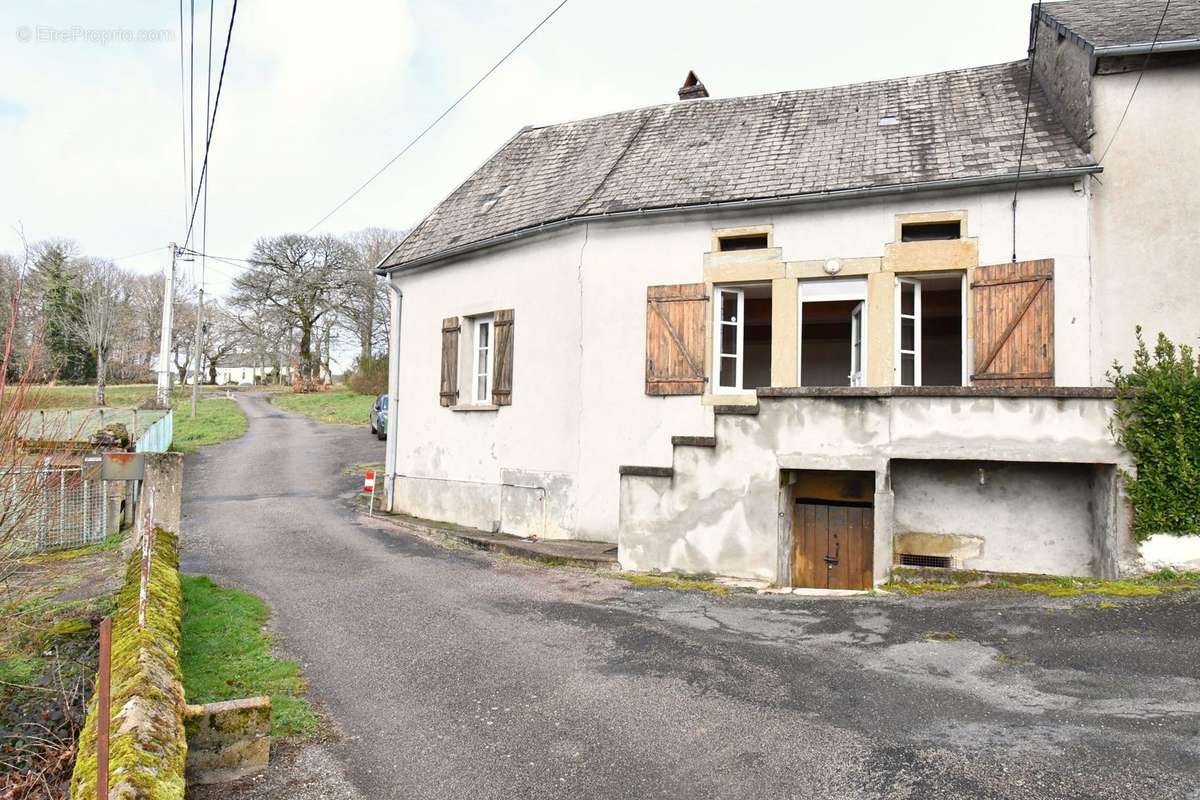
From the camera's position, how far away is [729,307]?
11375 mm

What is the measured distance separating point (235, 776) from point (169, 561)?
13.7 ft

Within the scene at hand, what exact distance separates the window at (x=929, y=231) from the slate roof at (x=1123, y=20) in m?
2.59

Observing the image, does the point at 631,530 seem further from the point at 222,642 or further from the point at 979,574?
the point at 222,642

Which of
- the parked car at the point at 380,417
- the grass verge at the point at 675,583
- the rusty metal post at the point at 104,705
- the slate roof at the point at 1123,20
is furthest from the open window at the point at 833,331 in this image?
the parked car at the point at 380,417

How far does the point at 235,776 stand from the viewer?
4332 millimetres

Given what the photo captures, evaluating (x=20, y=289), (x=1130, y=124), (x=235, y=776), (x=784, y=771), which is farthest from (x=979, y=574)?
(x=20, y=289)

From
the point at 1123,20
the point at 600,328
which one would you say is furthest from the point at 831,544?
the point at 1123,20

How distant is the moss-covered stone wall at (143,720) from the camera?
332cm

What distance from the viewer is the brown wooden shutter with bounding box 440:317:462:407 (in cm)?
1331

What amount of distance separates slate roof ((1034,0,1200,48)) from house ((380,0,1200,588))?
79mm

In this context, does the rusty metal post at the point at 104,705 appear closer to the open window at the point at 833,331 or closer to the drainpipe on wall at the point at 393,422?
the open window at the point at 833,331

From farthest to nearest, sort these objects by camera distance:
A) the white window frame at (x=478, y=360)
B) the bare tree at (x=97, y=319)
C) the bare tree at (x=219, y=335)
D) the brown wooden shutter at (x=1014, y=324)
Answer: the bare tree at (x=219, y=335) < the bare tree at (x=97, y=319) < the white window frame at (x=478, y=360) < the brown wooden shutter at (x=1014, y=324)

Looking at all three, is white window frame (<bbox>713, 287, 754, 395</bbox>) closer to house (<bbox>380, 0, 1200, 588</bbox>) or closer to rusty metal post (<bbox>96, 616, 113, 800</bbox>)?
house (<bbox>380, 0, 1200, 588</bbox>)

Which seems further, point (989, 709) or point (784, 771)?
point (989, 709)
